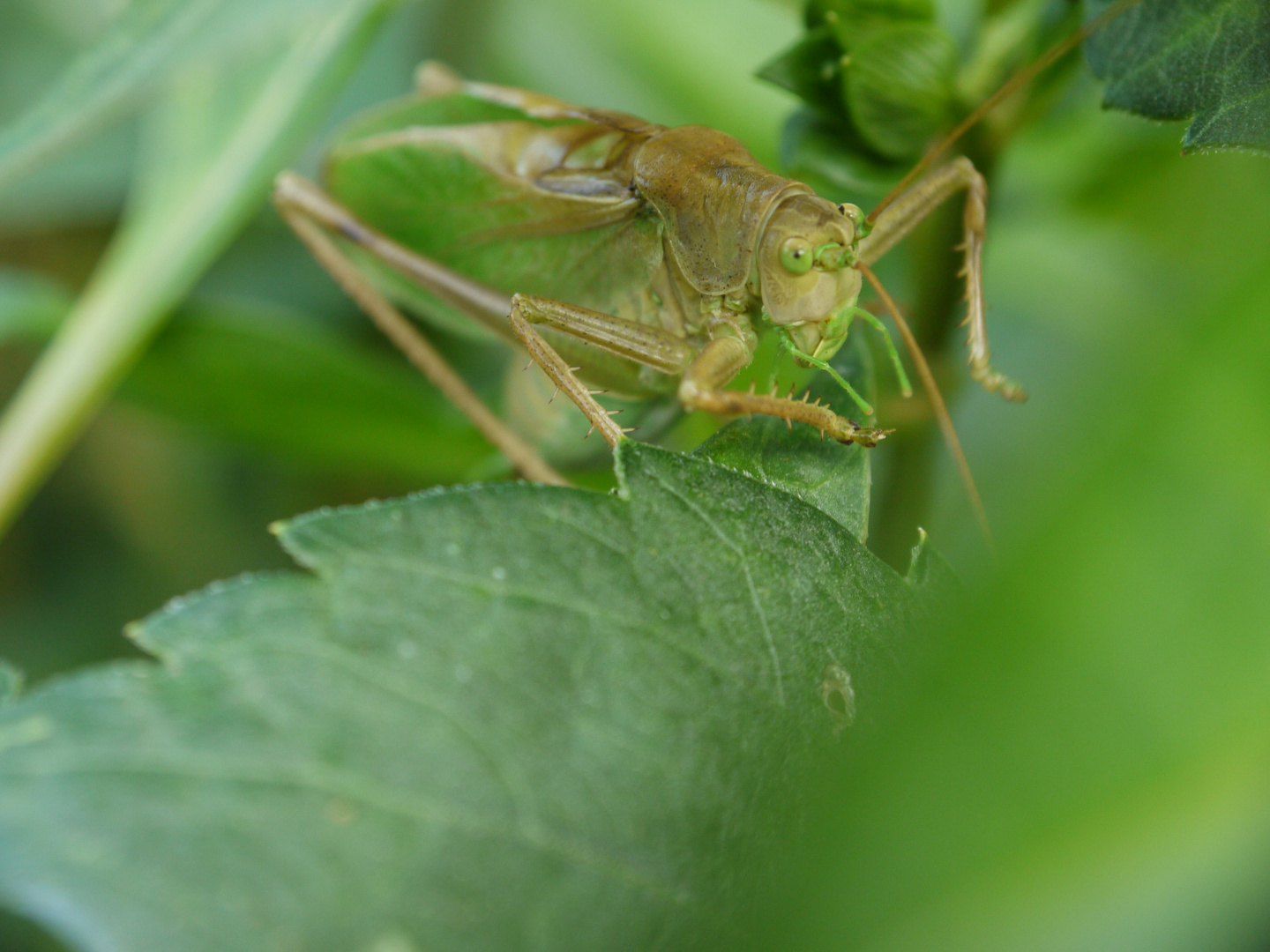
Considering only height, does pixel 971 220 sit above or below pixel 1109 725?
above

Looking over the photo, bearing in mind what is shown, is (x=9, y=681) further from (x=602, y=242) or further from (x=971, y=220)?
(x=971, y=220)

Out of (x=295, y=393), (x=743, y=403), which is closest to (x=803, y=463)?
(x=743, y=403)

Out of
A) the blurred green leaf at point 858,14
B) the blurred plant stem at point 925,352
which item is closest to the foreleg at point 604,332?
the blurred plant stem at point 925,352

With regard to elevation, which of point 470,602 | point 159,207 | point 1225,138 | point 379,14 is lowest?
point 159,207

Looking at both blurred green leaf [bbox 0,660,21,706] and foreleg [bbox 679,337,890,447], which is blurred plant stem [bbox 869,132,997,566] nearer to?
foreleg [bbox 679,337,890,447]

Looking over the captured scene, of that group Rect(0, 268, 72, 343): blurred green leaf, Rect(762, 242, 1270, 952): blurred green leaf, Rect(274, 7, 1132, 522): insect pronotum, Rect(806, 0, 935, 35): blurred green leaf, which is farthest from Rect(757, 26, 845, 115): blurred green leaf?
Rect(0, 268, 72, 343): blurred green leaf

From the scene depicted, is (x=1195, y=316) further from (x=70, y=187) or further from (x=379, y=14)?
(x=70, y=187)

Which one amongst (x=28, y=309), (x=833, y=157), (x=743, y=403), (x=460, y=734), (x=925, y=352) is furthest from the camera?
(x=28, y=309)

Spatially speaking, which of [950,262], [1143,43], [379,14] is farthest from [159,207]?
[1143,43]
